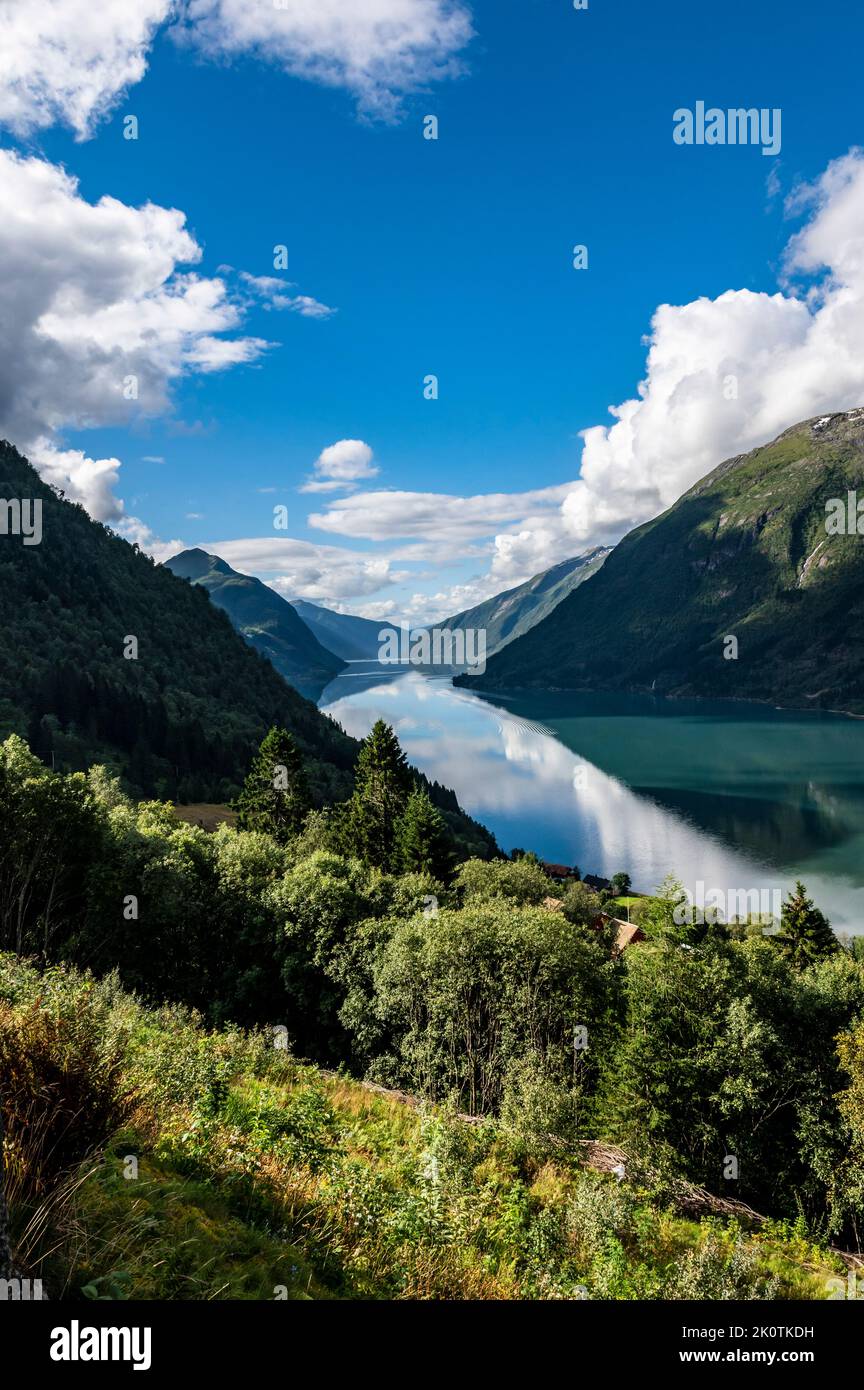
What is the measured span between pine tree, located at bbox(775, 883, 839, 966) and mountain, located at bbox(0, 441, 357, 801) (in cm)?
5630

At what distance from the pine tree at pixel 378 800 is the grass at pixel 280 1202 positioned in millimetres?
42960

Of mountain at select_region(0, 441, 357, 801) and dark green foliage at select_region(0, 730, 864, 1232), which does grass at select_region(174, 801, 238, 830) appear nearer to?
mountain at select_region(0, 441, 357, 801)

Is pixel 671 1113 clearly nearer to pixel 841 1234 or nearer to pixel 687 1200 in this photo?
pixel 687 1200

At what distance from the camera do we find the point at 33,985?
10.2 metres

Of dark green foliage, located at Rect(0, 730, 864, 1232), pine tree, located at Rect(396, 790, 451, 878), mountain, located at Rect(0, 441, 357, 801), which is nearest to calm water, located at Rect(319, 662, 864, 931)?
mountain, located at Rect(0, 441, 357, 801)

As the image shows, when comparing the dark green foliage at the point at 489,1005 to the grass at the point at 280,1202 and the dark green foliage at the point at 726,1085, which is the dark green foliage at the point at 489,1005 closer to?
the dark green foliage at the point at 726,1085

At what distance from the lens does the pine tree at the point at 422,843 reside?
162 feet

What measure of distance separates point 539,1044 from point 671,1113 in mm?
5133

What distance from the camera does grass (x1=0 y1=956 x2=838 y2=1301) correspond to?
527 cm

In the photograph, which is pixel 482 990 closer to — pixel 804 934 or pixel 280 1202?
pixel 280 1202

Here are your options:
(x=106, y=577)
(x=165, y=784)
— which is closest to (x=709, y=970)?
(x=165, y=784)

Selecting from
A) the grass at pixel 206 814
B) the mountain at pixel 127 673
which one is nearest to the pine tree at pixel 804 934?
the grass at pixel 206 814

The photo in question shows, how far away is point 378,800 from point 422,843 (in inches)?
359

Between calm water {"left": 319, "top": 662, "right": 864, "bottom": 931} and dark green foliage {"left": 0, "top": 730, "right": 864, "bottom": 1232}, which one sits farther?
calm water {"left": 319, "top": 662, "right": 864, "bottom": 931}
